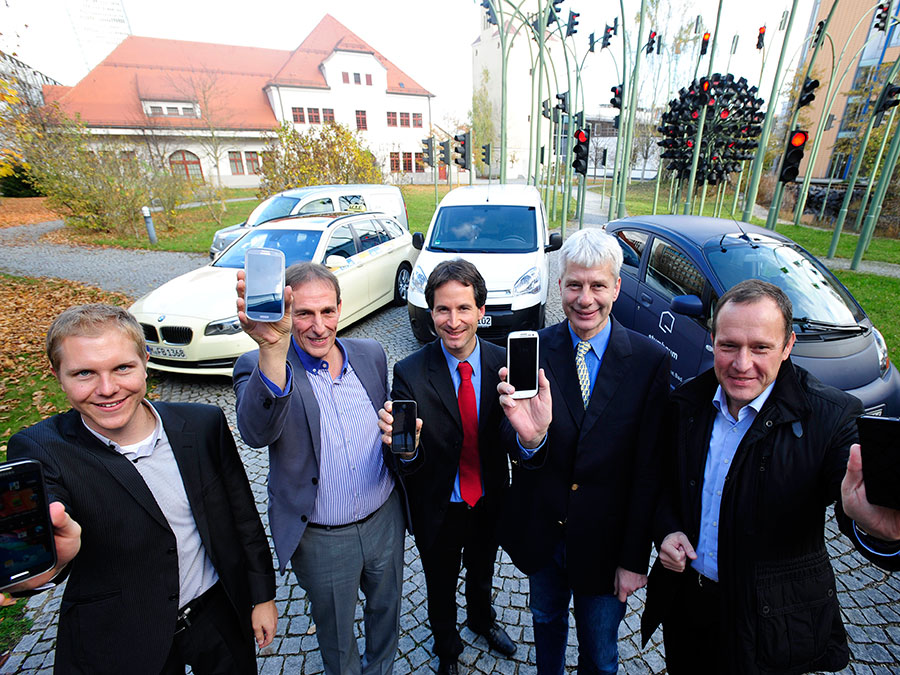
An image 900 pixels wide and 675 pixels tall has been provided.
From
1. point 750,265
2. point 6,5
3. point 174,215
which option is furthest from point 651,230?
point 174,215

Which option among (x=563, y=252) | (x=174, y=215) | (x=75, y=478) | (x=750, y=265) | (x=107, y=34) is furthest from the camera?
(x=107, y=34)

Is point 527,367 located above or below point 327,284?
below

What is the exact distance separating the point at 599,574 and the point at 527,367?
103 cm

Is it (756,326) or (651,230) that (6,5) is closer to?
(651,230)

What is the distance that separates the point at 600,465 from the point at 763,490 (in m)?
0.56

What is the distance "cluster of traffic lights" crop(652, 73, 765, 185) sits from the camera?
1455 cm

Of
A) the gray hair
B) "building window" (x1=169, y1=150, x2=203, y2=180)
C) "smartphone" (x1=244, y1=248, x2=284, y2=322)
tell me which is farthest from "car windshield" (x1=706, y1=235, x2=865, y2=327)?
"building window" (x1=169, y1=150, x2=203, y2=180)

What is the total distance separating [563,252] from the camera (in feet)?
6.85

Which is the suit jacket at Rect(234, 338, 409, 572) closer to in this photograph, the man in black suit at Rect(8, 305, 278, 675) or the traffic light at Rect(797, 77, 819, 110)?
the man in black suit at Rect(8, 305, 278, 675)

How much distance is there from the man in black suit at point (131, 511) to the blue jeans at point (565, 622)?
140 centimetres

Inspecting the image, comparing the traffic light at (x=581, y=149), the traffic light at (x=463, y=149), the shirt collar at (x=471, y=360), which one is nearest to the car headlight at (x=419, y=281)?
the shirt collar at (x=471, y=360)

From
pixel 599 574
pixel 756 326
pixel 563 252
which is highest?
pixel 563 252

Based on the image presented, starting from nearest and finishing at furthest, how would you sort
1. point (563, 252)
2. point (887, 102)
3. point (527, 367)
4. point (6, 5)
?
point (527, 367), point (563, 252), point (6, 5), point (887, 102)

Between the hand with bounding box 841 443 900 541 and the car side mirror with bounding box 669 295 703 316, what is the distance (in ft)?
10.6
